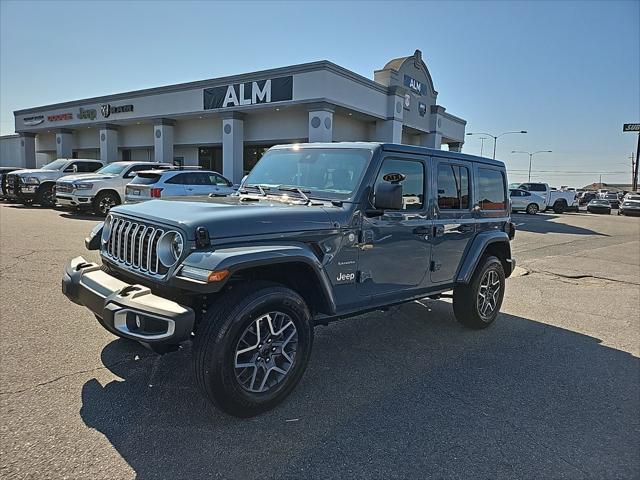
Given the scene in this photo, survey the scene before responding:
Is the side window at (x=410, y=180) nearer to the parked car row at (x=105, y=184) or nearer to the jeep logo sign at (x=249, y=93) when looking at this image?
the parked car row at (x=105, y=184)

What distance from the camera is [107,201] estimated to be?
14.7 metres

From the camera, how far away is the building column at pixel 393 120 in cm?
2428

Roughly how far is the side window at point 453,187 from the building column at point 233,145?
1907 cm

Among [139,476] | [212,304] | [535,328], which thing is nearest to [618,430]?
[535,328]

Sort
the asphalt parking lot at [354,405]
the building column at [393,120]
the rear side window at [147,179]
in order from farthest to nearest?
the building column at [393,120], the rear side window at [147,179], the asphalt parking lot at [354,405]

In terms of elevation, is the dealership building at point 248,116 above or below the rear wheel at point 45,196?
above

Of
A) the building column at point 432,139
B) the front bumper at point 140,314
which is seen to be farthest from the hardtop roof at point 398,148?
the building column at point 432,139

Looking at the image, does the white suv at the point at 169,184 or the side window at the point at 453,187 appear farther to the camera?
the white suv at the point at 169,184

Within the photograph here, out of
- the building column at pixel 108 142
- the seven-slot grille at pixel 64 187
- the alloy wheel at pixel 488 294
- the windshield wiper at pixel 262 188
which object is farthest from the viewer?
the building column at pixel 108 142

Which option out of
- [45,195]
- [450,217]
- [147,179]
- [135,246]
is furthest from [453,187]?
[45,195]

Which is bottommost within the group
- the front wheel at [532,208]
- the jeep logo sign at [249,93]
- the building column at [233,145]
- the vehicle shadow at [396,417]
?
the vehicle shadow at [396,417]

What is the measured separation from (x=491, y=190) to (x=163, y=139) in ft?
77.8

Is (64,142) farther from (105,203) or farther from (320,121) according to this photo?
(320,121)

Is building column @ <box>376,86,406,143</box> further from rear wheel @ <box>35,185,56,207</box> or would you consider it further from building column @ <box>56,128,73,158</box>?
building column @ <box>56,128,73,158</box>
